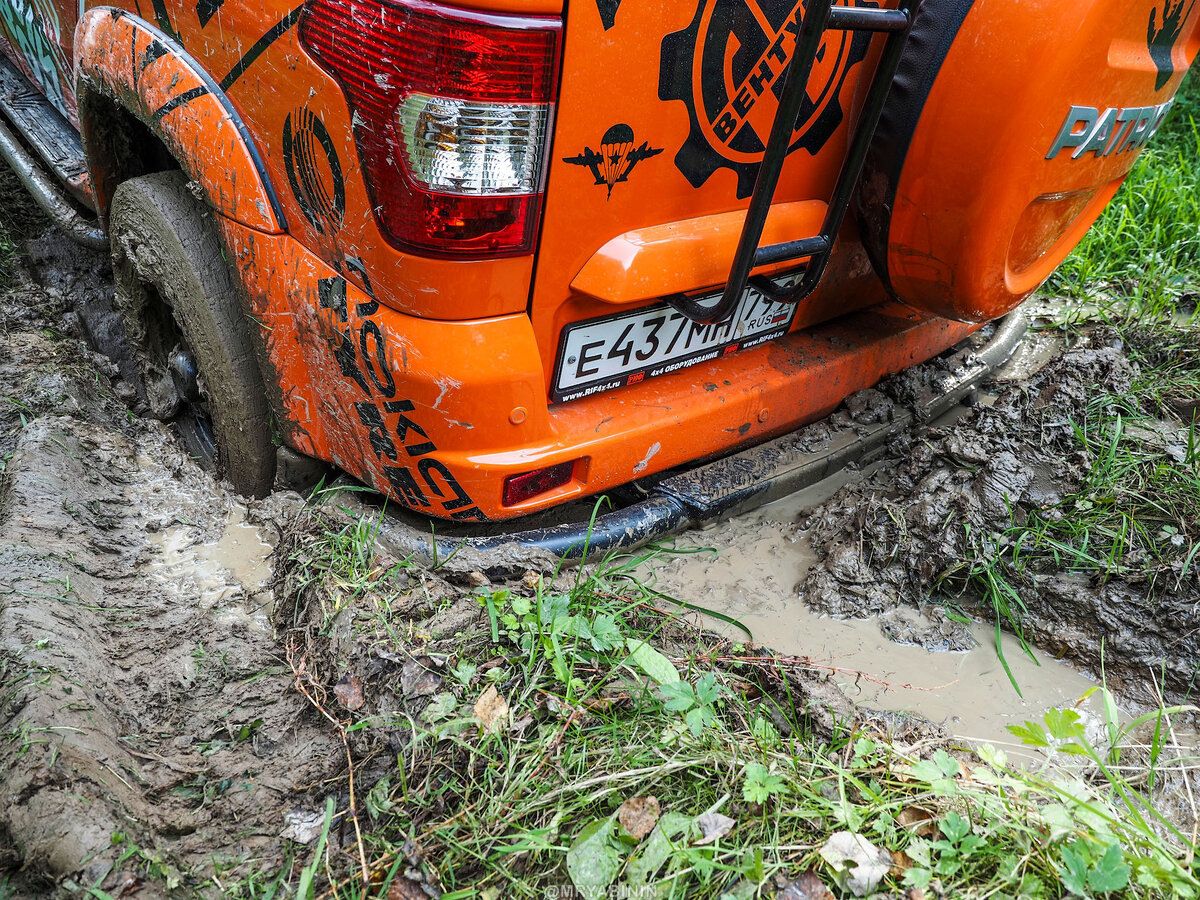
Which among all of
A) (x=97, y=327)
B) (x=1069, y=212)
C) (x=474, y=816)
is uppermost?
(x=1069, y=212)

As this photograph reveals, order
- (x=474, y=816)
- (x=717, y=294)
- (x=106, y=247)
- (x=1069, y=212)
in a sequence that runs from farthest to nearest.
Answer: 1. (x=106, y=247)
2. (x=1069, y=212)
3. (x=717, y=294)
4. (x=474, y=816)

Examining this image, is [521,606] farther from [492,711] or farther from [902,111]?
[902,111]

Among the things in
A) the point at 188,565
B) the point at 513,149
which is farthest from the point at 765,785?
the point at 188,565

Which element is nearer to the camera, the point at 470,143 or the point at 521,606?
the point at 470,143

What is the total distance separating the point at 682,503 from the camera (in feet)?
6.84

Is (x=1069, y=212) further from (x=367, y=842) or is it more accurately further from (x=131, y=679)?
(x=131, y=679)

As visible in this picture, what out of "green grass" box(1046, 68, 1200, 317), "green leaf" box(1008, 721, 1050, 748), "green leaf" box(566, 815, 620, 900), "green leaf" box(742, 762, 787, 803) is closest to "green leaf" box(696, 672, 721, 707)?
"green leaf" box(742, 762, 787, 803)

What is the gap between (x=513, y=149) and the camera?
4.65ft

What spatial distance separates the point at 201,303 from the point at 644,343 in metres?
1.08

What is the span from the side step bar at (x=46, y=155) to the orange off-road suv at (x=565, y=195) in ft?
1.83

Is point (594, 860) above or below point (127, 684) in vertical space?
above

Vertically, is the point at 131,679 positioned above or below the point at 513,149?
below

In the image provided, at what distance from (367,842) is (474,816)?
0.64ft

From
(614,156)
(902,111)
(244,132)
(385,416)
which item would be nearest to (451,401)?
(385,416)
